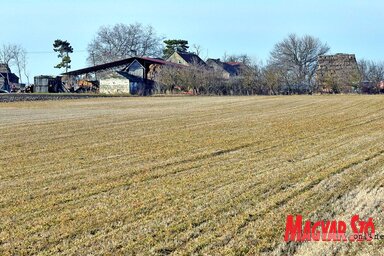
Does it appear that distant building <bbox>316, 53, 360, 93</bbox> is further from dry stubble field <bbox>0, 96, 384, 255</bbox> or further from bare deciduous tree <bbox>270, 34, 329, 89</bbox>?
dry stubble field <bbox>0, 96, 384, 255</bbox>

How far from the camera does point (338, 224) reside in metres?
4.73

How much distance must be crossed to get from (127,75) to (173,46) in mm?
35761

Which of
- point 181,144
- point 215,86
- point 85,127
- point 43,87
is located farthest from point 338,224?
point 43,87

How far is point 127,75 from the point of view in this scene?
62.7 meters

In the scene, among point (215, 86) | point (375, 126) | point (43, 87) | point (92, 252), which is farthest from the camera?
point (43, 87)

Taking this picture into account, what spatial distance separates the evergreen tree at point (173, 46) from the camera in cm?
9600

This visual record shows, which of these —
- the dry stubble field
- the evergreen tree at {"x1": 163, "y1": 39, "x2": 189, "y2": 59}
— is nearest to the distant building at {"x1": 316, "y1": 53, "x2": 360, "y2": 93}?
the evergreen tree at {"x1": 163, "y1": 39, "x2": 189, "y2": 59}

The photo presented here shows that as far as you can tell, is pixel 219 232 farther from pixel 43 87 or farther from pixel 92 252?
pixel 43 87

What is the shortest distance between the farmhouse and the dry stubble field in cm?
5045

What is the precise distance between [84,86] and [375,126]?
5719 cm

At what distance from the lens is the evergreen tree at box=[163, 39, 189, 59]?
96.0 meters

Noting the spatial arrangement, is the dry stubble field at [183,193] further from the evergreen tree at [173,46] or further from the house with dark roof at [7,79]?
the evergreen tree at [173,46]

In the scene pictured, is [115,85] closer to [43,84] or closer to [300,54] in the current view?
[43,84]

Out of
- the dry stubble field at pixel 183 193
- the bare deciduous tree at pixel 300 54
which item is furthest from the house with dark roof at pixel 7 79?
the dry stubble field at pixel 183 193
